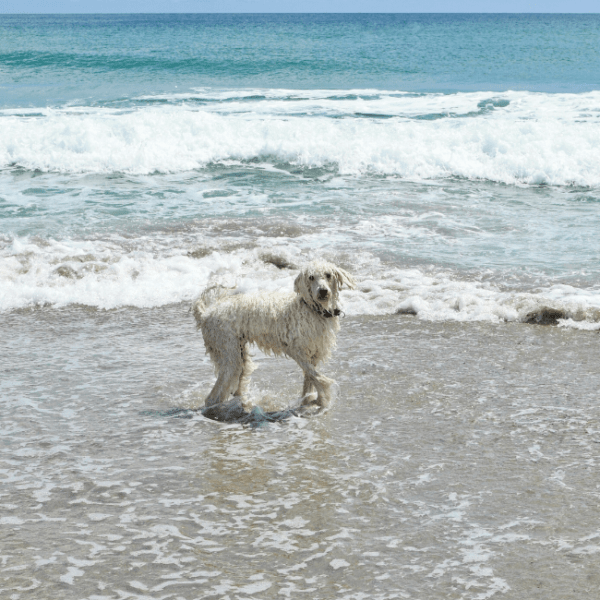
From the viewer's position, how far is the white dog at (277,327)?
5375mm

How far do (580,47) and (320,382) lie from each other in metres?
52.3

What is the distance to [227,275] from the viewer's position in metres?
7.00

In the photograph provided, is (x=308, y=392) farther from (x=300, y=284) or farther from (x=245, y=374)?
(x=300, y=284)

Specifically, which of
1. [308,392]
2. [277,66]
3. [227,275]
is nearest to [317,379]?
[308,392]

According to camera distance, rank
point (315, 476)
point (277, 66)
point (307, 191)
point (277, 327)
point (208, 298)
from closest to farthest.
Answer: point (315, 476)
point (277, 327)
point (208, 298)
point (307, 191)
point (277, 66)

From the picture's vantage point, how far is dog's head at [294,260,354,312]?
5230 millimetres

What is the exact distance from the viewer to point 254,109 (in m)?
24.1

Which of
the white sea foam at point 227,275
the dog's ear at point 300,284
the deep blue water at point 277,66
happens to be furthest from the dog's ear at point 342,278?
the deep blue water at point 277,66

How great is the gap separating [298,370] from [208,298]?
128 cm

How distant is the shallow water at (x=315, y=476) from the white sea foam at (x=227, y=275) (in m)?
0.81

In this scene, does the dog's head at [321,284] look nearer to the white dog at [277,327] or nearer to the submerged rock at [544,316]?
the white dog at [277,327]

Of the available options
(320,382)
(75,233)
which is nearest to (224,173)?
(75,233)

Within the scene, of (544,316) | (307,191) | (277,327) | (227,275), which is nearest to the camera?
(277,327)

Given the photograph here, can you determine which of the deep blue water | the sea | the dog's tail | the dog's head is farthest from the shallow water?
the deep blue water
